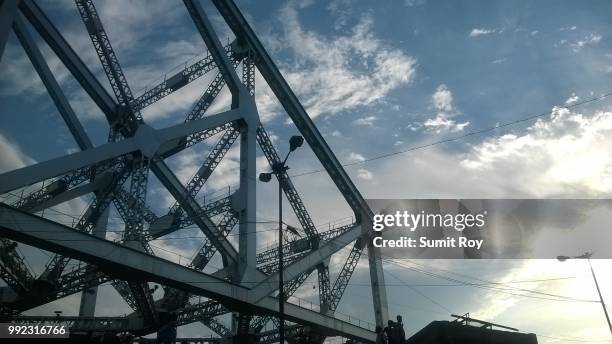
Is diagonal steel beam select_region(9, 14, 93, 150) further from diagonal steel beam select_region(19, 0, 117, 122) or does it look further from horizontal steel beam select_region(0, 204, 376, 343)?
horizontal steel beam select_region(0, 204, 376, 343)

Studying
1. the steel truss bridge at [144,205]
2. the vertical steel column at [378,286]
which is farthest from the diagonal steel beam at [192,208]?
the vertical steel column at [378,286]

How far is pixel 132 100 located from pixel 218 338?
20.2m

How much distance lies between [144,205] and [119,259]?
4.04 metres

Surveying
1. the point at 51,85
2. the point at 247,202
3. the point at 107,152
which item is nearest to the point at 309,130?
the point at 247,202

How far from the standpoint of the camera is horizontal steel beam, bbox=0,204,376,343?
19.5 metres

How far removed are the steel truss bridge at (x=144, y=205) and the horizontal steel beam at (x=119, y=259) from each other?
2.0 inches

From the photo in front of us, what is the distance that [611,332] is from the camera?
29141 mm

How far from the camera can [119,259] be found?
72.9 feet

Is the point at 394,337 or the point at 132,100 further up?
the point at 132,100

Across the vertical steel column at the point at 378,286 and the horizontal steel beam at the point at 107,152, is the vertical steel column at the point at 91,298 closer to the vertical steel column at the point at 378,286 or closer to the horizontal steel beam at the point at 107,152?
the horizontal steel beam at the point at 107,152

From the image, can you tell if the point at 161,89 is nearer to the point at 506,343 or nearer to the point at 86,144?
the point at 86,144

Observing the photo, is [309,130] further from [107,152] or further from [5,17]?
[5,17]

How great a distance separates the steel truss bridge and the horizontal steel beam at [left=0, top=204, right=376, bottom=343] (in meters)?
0.05

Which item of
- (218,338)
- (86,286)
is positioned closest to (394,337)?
(86,286)
